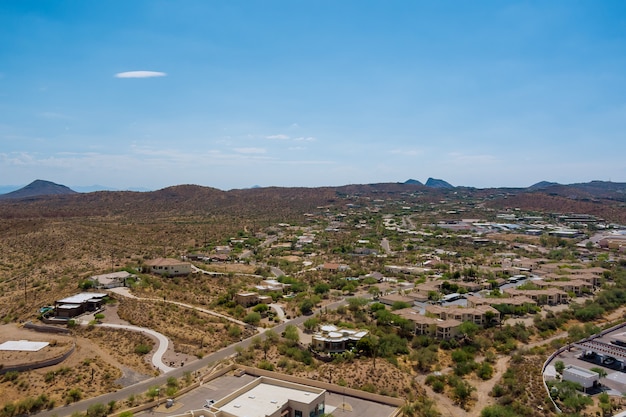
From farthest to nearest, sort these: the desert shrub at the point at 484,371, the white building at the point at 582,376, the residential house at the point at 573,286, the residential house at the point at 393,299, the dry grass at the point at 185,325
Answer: the residential house at the point at 573,286 < the residential house at the point at 393,299 < the dry grass at the point at 185,325 < the desert shrub at the point at 484,371 < the white building at the point at 582,376

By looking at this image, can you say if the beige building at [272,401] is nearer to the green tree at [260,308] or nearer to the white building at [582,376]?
the white building at [582,376]

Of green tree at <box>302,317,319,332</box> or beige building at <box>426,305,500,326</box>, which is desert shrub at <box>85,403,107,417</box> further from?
beige building at <box>426,305,500,326</box>

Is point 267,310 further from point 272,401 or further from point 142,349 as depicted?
point 272,401

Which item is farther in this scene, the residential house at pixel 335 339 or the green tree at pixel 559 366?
the residential house at pixel 335 339

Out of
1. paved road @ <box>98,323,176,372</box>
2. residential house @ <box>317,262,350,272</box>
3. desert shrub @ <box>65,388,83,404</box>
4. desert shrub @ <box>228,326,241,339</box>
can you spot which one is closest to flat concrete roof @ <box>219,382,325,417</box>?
paved road @ <box>98,323,176,372</box>

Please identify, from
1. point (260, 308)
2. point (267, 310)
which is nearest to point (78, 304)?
point (260, 308)

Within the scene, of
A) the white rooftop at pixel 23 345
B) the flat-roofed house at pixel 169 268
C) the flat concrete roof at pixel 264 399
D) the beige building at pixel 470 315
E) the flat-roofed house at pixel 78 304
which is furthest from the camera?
the flat-roofed house at pixel 169 268

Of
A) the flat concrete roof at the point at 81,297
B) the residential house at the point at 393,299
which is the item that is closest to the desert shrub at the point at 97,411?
the flat concrete roof at the point at 81,297
